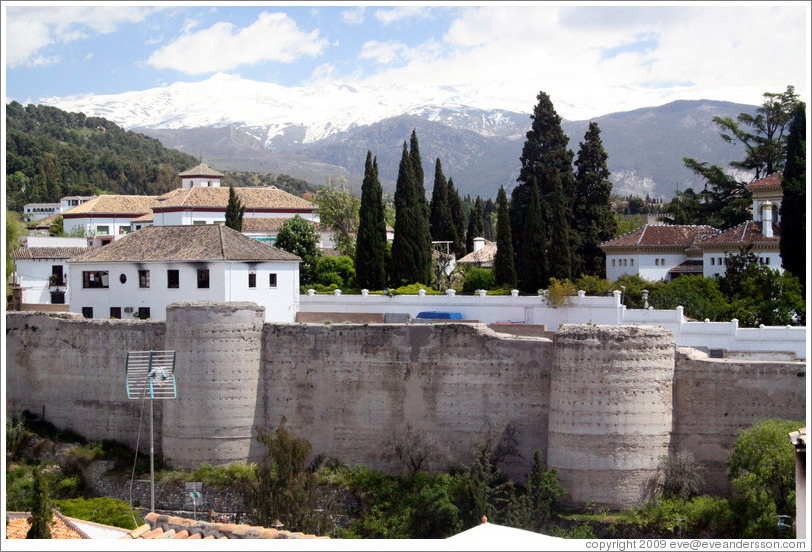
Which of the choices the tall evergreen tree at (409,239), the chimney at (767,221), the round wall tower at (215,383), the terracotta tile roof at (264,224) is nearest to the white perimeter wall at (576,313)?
the tall evergreen tree at (409,239)

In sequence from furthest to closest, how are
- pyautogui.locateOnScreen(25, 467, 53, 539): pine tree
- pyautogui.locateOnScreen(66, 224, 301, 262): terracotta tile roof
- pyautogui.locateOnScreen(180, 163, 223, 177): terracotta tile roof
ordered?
pyautogui.locateOnScreen(180, 163, 223, 177): terracotta tile roof
pyautogui.locateOnScreen(66, 224, 301, 262): terracotta tile roof
pyautogui.locateOnScreen(25, 467, 53, 539): pine tree

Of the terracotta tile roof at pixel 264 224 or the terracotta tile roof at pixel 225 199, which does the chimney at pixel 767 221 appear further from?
the terracotta tile roof at pixel 225 199

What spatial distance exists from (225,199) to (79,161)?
66552 millimetres

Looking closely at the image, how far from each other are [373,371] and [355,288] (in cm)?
1486

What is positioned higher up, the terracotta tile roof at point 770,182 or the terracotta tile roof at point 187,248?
the terracotta tile roof at point 770,182

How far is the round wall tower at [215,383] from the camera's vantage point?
30.3 metres

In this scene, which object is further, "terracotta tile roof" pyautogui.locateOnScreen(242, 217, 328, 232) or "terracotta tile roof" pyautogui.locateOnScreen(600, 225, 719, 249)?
"terracotta tile roof" pyautogui.locateOnScreen(242, 217, 328, 232)

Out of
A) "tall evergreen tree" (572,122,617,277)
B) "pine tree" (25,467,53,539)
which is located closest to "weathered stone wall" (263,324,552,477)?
"pine tree" (25,467,53,539)

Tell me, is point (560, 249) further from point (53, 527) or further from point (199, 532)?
point (199, 532)

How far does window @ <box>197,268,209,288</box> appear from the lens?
36.9m

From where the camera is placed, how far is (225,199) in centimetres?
6081

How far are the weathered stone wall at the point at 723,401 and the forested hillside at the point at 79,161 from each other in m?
85.3

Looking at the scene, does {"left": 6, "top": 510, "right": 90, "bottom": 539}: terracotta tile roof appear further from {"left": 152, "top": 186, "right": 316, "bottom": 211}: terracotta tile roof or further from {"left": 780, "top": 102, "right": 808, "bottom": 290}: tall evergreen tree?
{"left": 152, "top": 186, "right": 316, "bottom": 211}: terracotta tile roof

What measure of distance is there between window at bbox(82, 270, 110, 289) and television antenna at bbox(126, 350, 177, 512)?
21.7ft
